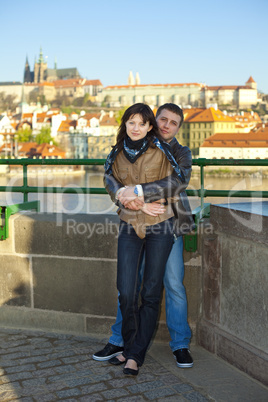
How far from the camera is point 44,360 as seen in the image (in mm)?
3154

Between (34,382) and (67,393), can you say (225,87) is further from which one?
(67,393)

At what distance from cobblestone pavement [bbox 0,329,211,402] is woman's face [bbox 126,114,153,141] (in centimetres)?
119

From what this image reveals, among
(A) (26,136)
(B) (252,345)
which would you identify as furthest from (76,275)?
(A) (26,136)

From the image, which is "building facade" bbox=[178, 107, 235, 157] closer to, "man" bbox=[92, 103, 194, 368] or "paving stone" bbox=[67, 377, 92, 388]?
"man" bbox=[92, 103, 194, 368]

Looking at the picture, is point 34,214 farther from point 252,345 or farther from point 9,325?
point 252,345

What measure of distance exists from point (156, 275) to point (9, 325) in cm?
134

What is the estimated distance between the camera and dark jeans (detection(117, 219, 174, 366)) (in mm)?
2922

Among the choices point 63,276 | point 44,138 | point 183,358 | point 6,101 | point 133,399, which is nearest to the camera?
point 133,399

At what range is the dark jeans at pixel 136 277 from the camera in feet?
9.59

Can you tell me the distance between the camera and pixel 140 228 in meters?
2.91

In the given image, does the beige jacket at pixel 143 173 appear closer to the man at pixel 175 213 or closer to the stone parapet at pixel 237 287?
the man at pixel 175 213

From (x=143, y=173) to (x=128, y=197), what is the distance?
0.50 ft

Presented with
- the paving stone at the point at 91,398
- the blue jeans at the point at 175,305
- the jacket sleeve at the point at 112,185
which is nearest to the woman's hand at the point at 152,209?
the jacket sleeve at the point at 112,185

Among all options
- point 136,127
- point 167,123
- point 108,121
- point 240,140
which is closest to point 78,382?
point 136,127
